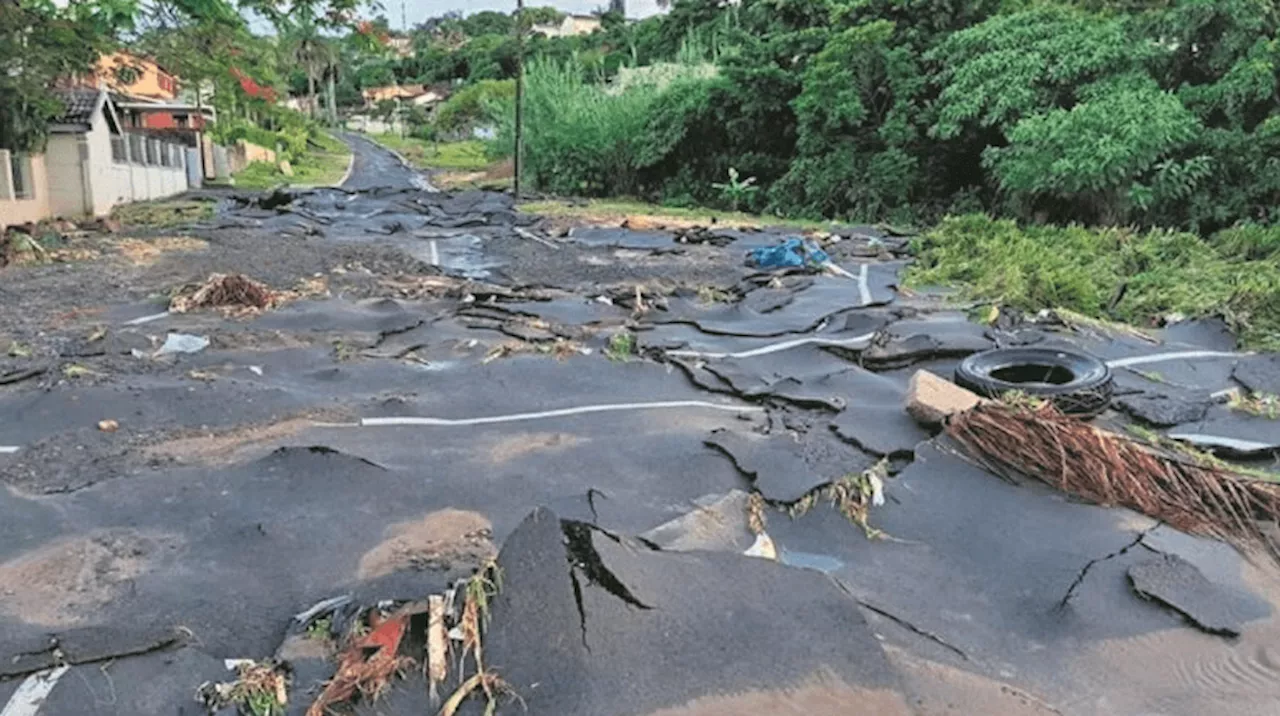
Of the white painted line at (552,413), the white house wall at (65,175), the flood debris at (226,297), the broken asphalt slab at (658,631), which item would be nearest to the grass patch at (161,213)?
the white house wall at (65,175)

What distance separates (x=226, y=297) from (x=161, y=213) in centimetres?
1217

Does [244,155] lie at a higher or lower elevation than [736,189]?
higher

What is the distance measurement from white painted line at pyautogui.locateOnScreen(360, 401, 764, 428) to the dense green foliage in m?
10.4

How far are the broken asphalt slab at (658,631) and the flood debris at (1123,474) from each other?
146cm

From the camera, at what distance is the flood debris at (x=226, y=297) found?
7391 mm

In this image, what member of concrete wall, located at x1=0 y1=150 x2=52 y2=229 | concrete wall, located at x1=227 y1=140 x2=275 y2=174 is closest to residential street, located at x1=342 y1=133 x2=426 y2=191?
concrete wall, located at x1=227 y1=140 x2=275 y2=174

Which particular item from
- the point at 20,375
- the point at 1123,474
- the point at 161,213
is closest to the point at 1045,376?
the point at 1123,474

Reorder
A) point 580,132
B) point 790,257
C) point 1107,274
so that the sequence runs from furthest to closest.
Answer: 1. point 580,132
2. point 790,257
3. point 1107,274

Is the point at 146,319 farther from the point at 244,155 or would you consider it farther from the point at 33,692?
the point at 244,155

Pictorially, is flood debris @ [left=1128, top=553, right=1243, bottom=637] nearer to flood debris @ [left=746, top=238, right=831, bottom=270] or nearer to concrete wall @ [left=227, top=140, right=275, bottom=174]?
flood debris @ [left=746, top=238, right=831, bottom=270]

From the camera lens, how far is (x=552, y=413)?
4.76m

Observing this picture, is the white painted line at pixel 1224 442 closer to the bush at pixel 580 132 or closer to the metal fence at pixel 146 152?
the bush at pixel 580 132

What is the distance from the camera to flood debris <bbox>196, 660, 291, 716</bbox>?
2330 mm

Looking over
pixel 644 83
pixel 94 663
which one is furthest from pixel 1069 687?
pixel 644 83
